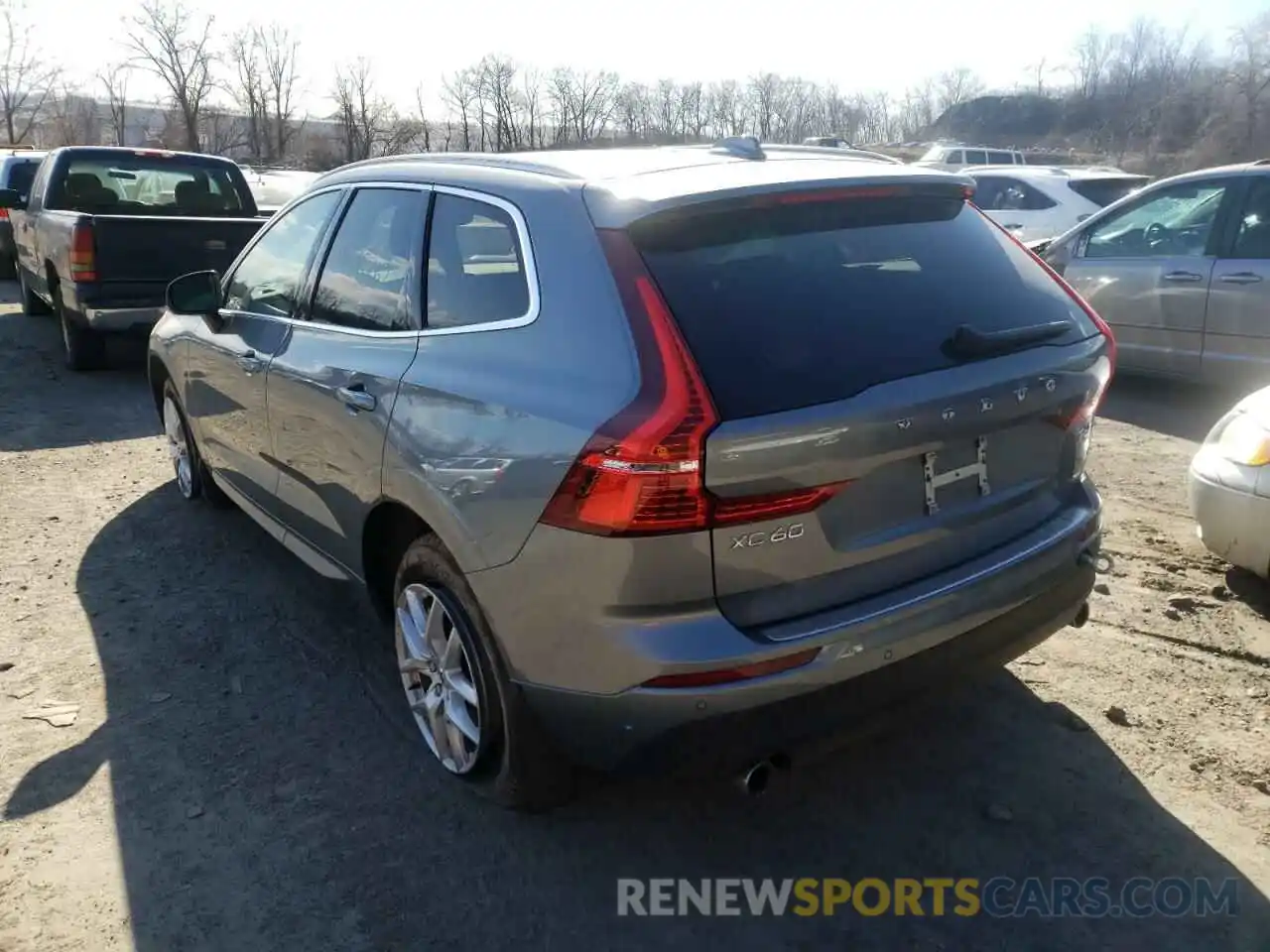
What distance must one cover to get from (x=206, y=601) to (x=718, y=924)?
2848 mm

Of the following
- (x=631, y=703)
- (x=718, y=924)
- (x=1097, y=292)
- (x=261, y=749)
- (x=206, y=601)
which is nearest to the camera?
(x=631, y=703)

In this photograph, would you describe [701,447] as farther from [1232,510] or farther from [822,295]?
[1232,510]

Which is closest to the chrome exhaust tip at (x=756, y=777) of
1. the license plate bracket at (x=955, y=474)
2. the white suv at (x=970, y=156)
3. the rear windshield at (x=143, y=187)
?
the license plate bracket at (x=955, y=474)

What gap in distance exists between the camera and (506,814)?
Result: 2988 mm

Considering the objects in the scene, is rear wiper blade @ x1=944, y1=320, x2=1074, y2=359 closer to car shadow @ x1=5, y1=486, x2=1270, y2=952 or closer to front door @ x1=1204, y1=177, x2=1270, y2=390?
car shadow @ x1=5, y1=486, x2=1270, y2=952

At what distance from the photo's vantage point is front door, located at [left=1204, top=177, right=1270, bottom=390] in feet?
21.6

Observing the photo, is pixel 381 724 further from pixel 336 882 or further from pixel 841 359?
pixel 841 359

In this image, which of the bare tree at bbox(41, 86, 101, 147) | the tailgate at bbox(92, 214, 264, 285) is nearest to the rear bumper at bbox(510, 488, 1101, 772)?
the tailgate at bbox(92, 214, 264, 285)

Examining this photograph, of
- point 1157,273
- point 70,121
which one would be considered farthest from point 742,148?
point 70,121

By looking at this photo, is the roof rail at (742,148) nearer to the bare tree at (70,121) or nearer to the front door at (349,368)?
the front door at (349,368)

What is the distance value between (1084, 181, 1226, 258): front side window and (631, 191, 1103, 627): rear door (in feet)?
16.5

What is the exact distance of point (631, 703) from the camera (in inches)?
92.0

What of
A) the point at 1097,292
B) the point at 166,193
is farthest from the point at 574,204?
the point at 166,193

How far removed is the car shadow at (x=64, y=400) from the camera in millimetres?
7199
